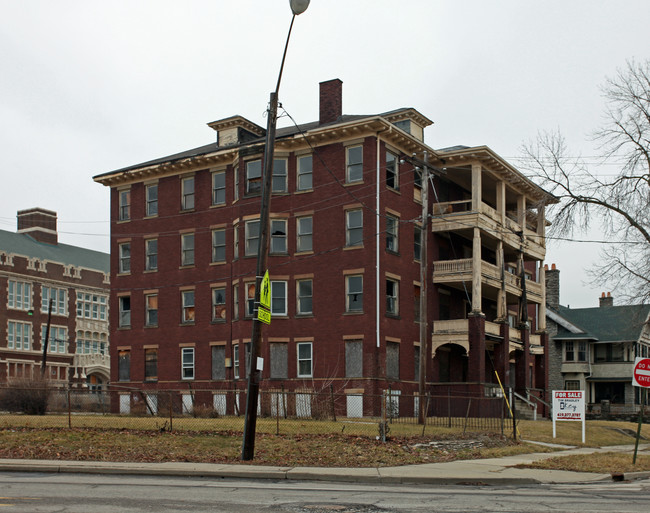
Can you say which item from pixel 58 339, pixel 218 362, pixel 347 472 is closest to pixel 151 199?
pixel 218 362

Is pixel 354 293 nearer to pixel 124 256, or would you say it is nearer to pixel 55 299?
pixel 124 256

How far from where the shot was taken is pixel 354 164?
129 feet

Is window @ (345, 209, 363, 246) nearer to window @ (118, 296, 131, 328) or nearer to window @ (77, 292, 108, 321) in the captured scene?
window @ (118, 296, 131, 328)

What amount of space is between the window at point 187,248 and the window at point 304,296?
7784mm

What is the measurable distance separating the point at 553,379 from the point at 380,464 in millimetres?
49839

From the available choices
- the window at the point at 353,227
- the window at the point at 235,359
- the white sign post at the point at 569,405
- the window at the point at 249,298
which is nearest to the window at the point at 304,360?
the window at the point at 249,298

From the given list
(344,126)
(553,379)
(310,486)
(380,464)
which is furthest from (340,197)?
(553,379)

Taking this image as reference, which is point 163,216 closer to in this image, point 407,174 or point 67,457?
point 407,174

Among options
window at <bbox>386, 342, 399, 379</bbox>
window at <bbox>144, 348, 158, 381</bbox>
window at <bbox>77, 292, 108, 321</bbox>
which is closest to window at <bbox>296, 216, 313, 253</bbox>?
window at <bbox>386, 342, 399, 379</bbox>

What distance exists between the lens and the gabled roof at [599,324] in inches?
2515

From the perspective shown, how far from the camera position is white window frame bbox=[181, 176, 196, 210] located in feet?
147

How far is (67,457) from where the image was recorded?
19.1m

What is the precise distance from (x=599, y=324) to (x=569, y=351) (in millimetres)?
3961

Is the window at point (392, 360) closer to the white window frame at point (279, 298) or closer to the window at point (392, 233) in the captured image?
the window at point (392, 233)
